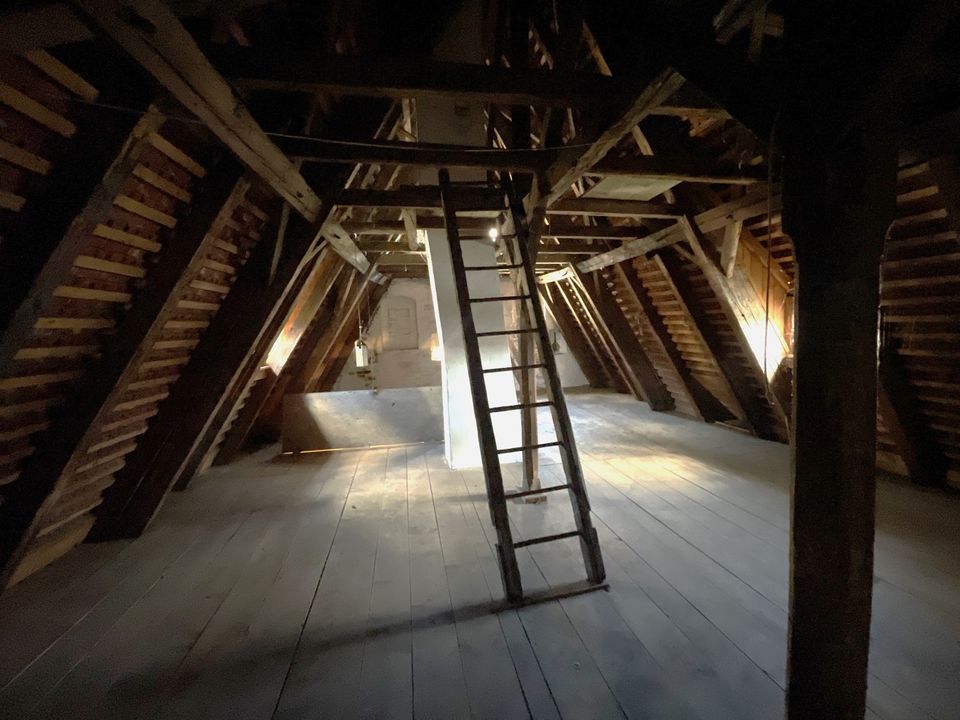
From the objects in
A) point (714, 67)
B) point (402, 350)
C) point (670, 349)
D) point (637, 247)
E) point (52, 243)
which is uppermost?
point (637, 247)

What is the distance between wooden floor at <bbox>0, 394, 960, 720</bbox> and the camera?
1654 millimetres

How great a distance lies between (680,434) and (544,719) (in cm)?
456

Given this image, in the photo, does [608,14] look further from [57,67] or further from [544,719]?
[544,719]

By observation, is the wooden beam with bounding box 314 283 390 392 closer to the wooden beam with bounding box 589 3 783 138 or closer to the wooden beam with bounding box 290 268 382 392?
the wooden beam with bounding box 290 268 382 392

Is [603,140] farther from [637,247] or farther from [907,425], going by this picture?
[907,425]

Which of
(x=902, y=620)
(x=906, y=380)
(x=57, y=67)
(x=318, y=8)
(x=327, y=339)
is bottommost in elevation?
(x=902, y=620)

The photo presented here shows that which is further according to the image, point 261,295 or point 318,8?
point 261,295

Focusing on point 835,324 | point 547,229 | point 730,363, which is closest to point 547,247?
point 547,229

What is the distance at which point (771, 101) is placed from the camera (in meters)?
1.23

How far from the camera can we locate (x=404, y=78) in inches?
72.0

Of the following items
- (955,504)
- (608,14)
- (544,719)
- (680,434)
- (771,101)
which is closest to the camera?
(771,101)

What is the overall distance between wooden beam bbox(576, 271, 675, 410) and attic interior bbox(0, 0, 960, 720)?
1918 millimetres

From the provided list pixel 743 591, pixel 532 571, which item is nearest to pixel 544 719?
pixel 532 571

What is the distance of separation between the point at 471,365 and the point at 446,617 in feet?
4.01
